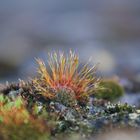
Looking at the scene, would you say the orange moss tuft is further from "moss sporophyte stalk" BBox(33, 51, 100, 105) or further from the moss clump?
the moss clump

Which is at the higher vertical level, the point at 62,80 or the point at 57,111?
the point at 62,80

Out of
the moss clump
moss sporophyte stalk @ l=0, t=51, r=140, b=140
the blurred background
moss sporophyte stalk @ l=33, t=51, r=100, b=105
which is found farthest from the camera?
the blurred background

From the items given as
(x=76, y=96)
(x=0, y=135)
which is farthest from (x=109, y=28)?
(x=0, y=135)

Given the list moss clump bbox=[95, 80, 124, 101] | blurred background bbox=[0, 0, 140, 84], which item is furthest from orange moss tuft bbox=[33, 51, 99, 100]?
blurred background bbox=[0, 0, 140, 84]

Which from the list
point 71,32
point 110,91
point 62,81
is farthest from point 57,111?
point 71,32

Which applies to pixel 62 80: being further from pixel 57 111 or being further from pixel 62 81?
pixel 57 111

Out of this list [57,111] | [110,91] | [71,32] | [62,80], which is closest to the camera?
[57,111]

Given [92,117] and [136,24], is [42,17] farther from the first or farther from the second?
[92,117]

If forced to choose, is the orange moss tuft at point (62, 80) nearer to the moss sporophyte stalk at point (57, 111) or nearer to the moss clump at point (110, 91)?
the moss sporophyte stalk at point (57, 111)
